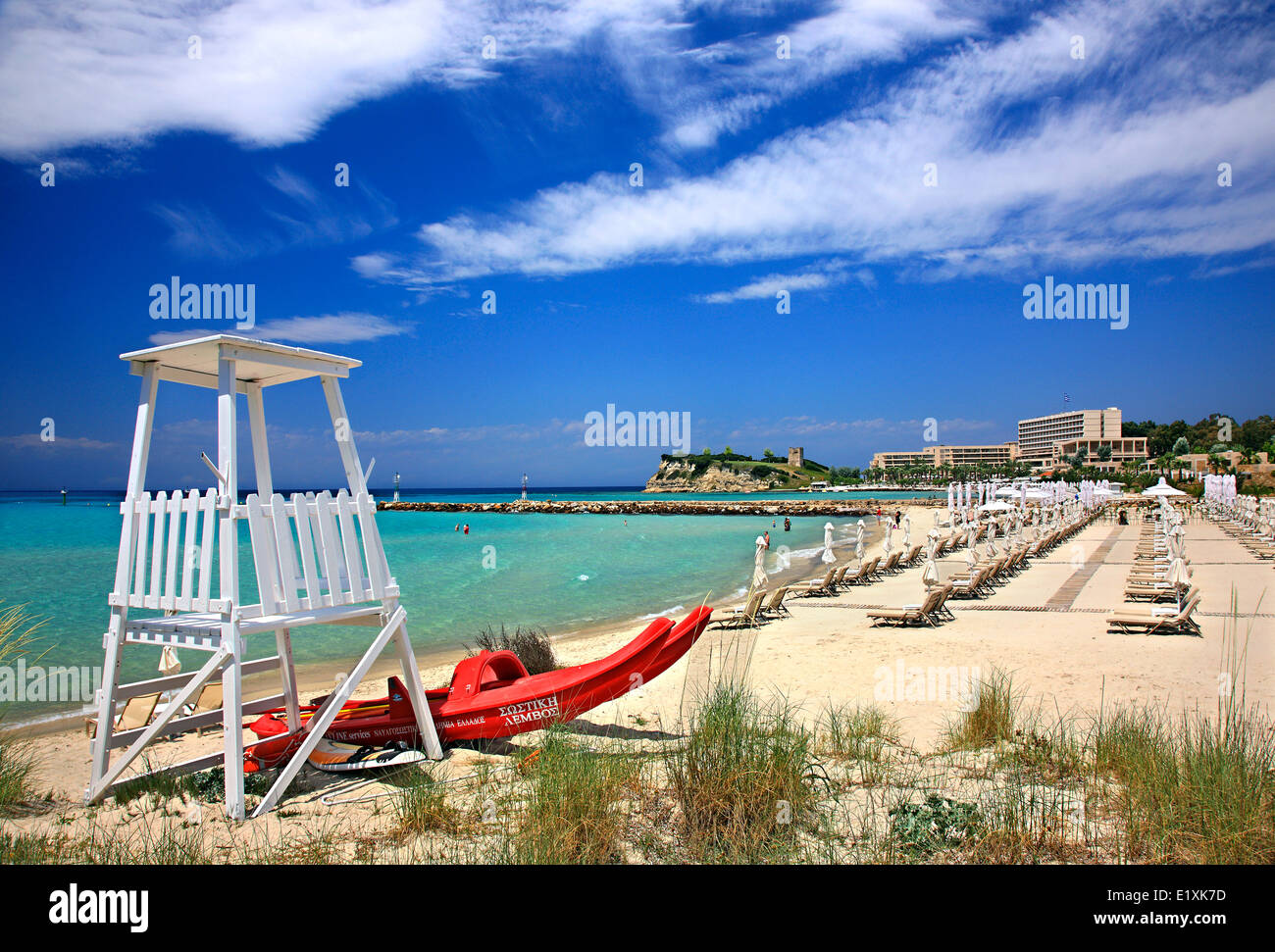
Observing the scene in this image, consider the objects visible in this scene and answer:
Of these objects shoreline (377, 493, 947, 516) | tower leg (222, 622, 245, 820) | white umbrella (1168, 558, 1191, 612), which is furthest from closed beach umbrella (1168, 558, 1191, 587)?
shoreline (377, 493, 947, 516)

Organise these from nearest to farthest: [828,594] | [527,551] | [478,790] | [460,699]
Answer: [478,790]
[460,699]
[828,594]
[527,551]

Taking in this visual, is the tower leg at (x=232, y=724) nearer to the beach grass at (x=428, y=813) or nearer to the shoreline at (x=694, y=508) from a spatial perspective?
the beach grass at (x=428, y=813)

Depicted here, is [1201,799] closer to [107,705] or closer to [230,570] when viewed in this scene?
[230,570]

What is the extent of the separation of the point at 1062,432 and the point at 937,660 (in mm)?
148444

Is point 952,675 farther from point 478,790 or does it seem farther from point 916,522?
point 916,522

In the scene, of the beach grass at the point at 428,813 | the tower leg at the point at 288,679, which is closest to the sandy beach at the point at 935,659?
the tower leg at the point at 288,679

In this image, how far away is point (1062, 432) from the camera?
134 metres

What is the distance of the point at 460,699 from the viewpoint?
5.39m

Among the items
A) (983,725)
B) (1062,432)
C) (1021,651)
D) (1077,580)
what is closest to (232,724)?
(983,725)
